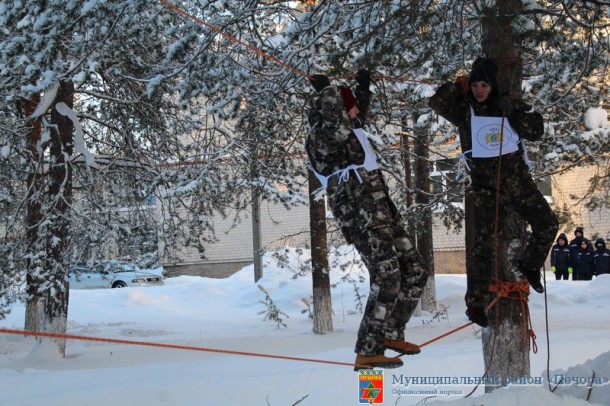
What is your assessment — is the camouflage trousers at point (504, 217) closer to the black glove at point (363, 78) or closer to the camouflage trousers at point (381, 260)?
the camouflage trousers at point (381, 260)

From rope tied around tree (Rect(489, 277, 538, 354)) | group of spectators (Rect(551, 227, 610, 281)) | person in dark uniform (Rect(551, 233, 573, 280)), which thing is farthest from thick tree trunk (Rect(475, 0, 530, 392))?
person in dark uniform (Rect(551, 233, 573, 280))

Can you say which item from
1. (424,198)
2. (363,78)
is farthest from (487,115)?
(424,198)

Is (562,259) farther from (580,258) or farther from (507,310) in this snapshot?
(507,310)

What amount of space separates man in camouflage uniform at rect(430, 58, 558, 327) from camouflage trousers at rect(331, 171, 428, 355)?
0.52 m

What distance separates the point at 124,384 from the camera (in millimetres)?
7691

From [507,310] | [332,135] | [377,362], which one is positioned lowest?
[377,362]

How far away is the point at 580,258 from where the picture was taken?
20328mm

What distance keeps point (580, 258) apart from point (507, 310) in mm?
16173

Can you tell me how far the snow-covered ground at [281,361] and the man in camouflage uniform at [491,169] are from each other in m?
0.86

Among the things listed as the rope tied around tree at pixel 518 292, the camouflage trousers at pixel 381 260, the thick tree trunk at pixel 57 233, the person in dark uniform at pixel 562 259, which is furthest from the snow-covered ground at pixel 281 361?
the person in dark uniform at pixel 562 259

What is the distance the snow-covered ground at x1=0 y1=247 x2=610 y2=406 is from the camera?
22.9ft

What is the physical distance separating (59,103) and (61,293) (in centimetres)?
307

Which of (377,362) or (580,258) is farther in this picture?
(580,258)

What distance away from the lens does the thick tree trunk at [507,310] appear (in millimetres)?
5453
